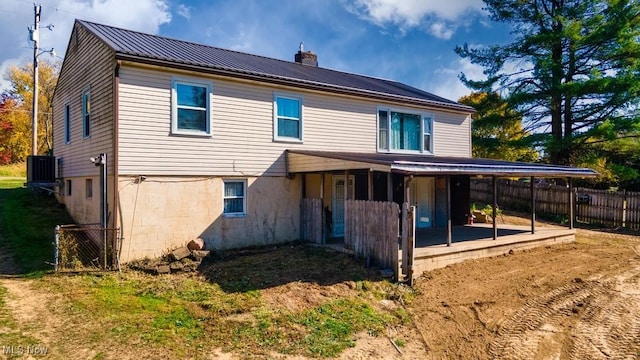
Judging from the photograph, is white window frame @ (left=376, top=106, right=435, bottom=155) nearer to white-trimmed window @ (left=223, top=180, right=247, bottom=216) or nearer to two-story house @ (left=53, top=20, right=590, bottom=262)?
two-story house @ (left=53, top=20, right=590, bottom=262)

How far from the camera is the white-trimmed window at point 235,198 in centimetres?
1187

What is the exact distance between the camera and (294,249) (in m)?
11.9

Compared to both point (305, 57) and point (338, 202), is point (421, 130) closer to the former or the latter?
point (338, 202)

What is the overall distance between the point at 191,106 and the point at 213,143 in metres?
1.18

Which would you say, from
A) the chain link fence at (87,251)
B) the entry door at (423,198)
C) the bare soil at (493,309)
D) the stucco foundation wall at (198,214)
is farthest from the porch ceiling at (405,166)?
the chain link fence at (87,251)

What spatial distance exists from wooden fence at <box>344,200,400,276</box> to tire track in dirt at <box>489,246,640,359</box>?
A: 9.57 ft

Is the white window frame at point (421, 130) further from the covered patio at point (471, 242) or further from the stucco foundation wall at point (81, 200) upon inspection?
the stucco foundation wall at point (81, 200)

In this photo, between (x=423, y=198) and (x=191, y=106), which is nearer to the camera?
(x=191, y=106)

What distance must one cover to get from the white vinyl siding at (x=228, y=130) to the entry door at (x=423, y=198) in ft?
8.56

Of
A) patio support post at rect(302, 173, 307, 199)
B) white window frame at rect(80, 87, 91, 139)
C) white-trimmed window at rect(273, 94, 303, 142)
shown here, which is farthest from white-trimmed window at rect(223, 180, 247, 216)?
white window frame at rect(80, 87, 91, 139)

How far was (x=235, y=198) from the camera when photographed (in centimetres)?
1203

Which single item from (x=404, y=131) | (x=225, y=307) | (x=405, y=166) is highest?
(x=404, y=131)

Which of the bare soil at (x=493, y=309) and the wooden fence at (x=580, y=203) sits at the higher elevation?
the wooden fence at (x=580, y=203)

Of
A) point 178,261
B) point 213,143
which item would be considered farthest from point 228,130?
point 178,261
